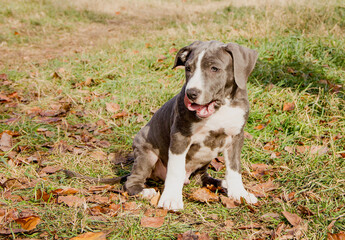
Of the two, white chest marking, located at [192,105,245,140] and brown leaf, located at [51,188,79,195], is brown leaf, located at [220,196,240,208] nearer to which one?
white chest marking, located at [192,105,245,140]

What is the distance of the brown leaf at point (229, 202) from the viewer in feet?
9.92

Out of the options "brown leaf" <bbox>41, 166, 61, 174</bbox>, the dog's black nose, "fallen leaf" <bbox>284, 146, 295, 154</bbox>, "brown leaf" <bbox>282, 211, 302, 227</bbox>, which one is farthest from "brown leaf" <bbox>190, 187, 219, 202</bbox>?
"brown leaf" <bbox>41, 166, 61, 174</bbox>

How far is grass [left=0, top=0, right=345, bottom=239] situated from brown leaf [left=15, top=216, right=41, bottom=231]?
47mm

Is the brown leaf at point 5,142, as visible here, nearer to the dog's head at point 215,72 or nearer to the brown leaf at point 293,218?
the dog's head at point 215,72

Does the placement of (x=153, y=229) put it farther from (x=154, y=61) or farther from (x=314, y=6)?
(x=314, y=6)

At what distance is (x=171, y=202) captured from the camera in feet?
9.66

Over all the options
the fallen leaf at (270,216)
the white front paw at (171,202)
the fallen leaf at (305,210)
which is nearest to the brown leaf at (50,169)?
the white front paw at (171,202)

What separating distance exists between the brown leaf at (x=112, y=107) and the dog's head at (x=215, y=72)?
2459mm

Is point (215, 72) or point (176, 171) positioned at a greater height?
point (215, 72)

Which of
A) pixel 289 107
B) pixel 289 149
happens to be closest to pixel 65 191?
pixel 289 149

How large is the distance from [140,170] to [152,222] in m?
0.85

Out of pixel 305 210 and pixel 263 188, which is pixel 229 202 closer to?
pixel 263 188

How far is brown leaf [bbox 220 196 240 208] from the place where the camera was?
9.92 feet

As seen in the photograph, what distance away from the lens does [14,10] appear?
1130cm
